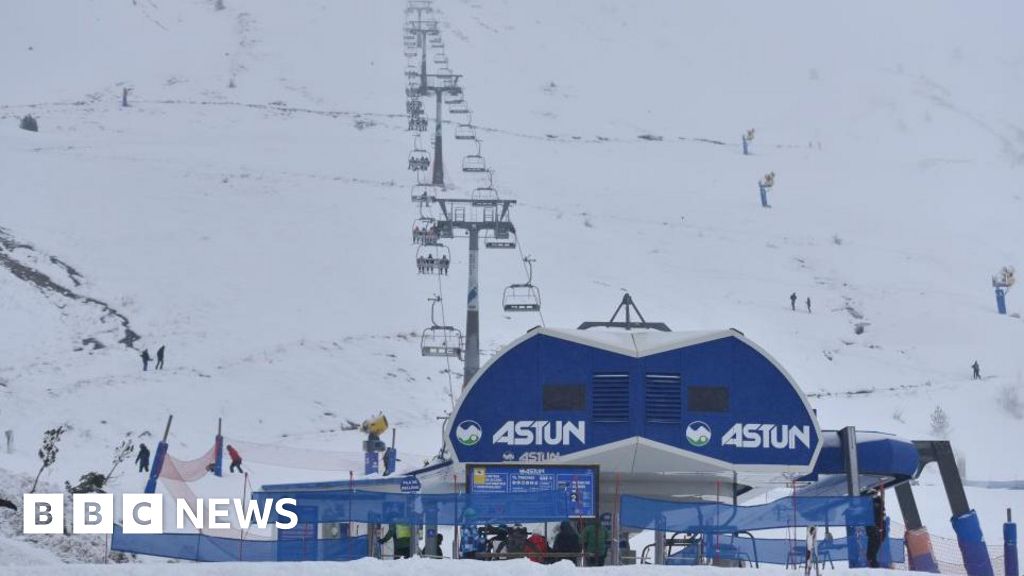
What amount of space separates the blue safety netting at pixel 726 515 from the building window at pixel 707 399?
13.8ft

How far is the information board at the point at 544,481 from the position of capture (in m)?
19.1

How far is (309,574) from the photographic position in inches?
589

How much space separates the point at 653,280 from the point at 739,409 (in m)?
41.6

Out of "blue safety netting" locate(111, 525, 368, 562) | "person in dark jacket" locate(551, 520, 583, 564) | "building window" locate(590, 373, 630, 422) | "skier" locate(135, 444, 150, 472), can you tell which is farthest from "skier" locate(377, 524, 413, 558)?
"skier" locate(135, 444, 150, 472)

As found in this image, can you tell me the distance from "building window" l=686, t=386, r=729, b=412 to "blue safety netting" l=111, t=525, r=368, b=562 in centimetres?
561

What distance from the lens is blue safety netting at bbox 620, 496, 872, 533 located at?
18250 mm

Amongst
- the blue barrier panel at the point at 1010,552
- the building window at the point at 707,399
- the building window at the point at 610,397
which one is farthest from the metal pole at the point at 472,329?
the blue barrier panel at the point at 1010,552

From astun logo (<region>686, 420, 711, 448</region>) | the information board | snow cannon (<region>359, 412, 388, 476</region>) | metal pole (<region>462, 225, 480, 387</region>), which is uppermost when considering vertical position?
metal pole (<region>462, 225, 480, 387</region>)

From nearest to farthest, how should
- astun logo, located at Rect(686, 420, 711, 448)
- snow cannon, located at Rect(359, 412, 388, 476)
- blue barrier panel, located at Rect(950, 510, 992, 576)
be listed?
blue barrier panel, located at Rect(950, 510, 992, 576), astun logo, located at Rect(686, 420, 711, 448), snow cannon, located at Rect(359, 412, 388, 476)

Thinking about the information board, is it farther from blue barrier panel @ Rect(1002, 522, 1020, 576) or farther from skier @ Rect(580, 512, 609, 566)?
blue barrier panel @ Rect(1002, 522, 1020, 576)

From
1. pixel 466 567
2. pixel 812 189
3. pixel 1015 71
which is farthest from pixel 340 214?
pixel 1015 71

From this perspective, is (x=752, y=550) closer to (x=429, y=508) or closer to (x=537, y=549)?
(x=537, y=549)

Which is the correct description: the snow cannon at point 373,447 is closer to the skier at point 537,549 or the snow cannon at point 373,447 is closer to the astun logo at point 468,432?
the astun logo at point 468,432

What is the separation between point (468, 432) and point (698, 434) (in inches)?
132
